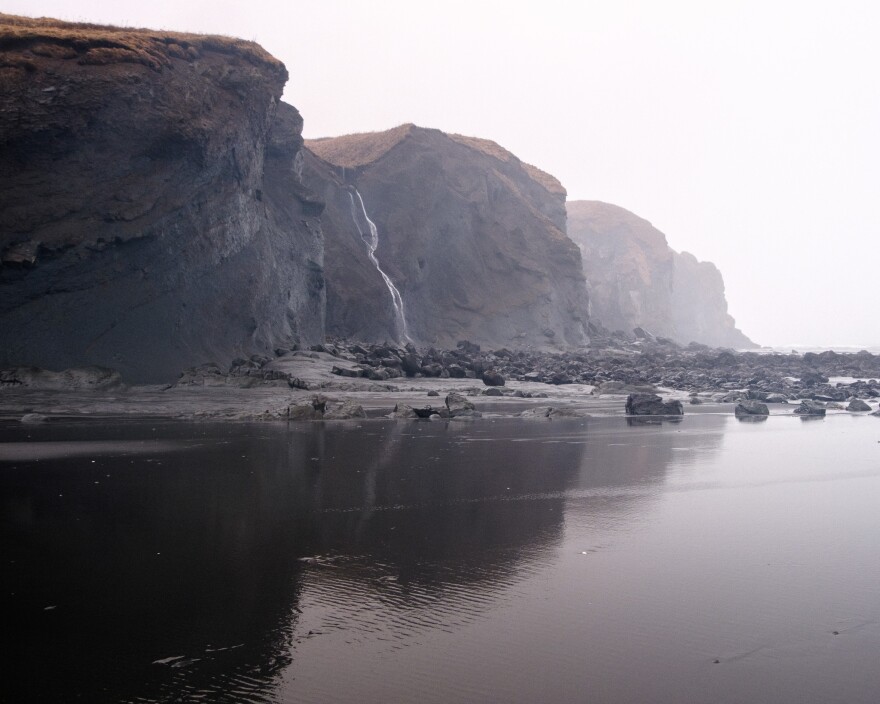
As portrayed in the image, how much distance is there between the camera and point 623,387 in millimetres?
31500

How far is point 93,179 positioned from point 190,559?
21357 millimetres

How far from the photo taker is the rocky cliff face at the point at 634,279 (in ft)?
341

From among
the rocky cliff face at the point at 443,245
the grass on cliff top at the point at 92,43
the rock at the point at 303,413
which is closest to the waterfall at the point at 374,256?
the rocky cliff face at the point at 443,245

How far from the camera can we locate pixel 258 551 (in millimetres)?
6805

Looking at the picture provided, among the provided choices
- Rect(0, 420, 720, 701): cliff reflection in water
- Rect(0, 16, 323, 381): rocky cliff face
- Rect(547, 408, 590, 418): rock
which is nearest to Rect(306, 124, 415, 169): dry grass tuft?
Rect(0, 16, 323, 381): rocky cliff face

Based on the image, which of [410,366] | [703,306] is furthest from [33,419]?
[703,306]

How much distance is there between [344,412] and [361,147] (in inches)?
2075

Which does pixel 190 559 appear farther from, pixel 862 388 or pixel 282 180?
pixel 282 180

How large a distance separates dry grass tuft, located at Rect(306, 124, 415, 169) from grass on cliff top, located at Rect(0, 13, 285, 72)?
3346 centimetres

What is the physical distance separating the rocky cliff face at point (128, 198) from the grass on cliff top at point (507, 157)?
46.3 meters

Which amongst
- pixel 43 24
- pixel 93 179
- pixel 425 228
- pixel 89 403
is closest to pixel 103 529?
pixel 89 403

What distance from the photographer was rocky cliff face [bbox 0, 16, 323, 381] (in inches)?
922

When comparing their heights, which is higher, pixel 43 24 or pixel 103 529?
pixel 43 24

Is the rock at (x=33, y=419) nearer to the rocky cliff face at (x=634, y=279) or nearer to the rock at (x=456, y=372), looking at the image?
the rock at (x=456, y=372)
